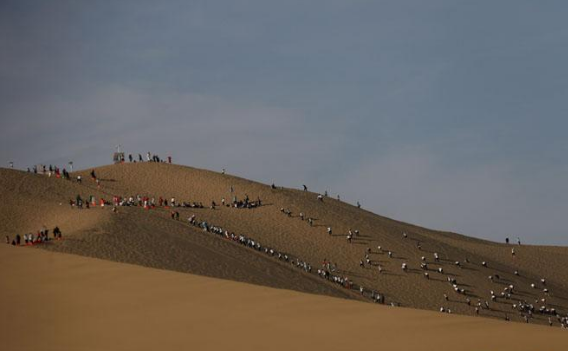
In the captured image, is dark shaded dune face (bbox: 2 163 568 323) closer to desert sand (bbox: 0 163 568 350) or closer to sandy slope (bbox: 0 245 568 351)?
desert sand (bbox: 0 163 568 350)

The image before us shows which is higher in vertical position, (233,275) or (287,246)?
(287,246)

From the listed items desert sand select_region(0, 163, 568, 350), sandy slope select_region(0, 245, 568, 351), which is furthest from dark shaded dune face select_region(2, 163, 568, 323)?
sandy slope select_region(0, 245, 568, 351)

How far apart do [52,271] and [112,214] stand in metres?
35.8

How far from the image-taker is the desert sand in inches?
500

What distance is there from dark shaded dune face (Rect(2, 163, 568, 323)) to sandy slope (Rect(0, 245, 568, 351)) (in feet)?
87.6

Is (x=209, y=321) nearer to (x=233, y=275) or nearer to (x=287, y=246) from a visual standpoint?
(x=233, y=275)

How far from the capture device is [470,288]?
2229 inches

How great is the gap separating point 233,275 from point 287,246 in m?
14.1

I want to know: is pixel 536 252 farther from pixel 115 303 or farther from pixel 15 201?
pixel 115 303

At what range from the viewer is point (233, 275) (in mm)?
45000

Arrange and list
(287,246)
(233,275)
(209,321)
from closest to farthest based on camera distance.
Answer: (209,321) < (233,275) < (287,246)

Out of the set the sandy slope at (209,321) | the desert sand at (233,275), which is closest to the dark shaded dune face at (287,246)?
the desert sand at (233,275)

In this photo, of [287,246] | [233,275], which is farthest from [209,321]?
[287,246]

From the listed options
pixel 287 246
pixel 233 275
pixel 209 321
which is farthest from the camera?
pixel 287 246
